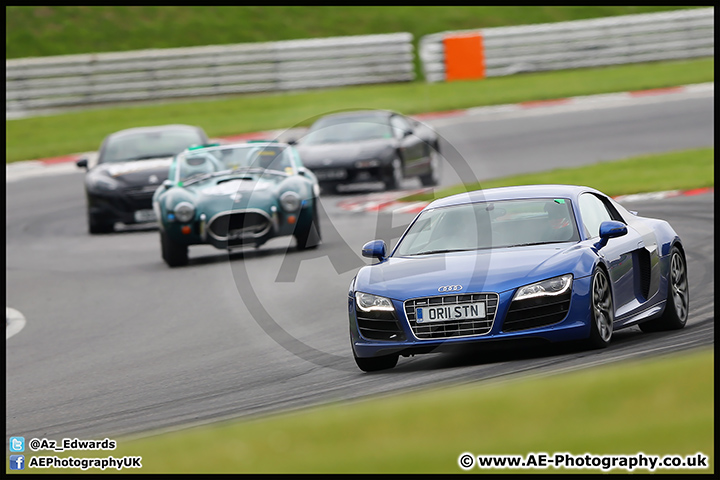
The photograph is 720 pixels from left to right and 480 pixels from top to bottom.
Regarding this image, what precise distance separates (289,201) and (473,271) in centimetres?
653

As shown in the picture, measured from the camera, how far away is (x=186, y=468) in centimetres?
555

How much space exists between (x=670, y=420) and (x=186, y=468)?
222cm

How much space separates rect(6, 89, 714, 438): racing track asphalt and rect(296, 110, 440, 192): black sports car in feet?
1.90

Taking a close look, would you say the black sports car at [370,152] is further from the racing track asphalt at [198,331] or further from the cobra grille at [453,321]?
the cobra grille at [453,321]

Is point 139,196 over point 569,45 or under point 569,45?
under

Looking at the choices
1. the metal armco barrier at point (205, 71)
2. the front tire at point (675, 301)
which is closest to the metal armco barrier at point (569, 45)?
the metal armco barrier at point (205, 71)

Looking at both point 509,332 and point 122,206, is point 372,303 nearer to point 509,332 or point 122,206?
point 509,332

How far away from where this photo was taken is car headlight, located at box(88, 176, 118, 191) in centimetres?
1766

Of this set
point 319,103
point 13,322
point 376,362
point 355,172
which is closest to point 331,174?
point 355,172

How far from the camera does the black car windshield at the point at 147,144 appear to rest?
1839 cm

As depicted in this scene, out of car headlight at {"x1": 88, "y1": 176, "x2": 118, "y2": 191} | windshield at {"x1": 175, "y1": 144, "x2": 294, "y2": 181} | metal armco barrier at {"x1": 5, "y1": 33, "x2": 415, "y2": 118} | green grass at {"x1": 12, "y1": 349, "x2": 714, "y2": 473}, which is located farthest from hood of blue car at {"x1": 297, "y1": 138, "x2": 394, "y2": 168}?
green grass at {"x1": 12, "y1": 349, "x2": 714, "y2": 473}

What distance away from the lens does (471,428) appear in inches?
233

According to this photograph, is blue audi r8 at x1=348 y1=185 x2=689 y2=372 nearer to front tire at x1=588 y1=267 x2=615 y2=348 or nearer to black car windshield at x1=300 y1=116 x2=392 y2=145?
front tire at x1=588 y1=267 x2=615 y2=348

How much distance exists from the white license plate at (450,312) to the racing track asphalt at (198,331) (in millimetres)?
354
